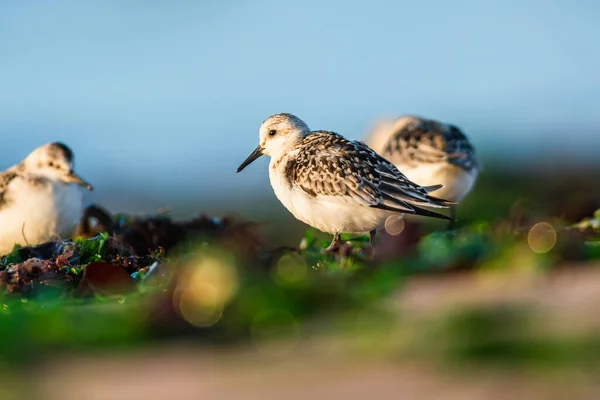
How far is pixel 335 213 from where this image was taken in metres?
9.20

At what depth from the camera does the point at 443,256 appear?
18.9 feet

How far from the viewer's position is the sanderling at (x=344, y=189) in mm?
9172

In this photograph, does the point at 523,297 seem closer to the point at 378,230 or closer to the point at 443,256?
the point at 443,256

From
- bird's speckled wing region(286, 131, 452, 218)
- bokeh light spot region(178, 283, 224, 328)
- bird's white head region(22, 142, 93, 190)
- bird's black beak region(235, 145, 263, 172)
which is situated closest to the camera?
bokeh light spot region(178, 283, 224, 328)

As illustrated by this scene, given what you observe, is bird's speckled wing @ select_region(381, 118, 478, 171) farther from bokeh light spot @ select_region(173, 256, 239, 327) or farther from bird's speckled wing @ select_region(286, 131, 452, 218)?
bokeh light spot @ select_region(173, 256, 239, 327)

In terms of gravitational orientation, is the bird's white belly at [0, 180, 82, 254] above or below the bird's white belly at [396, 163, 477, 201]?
below

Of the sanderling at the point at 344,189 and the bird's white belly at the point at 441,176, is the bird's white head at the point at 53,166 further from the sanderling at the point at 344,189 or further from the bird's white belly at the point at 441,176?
the sanderling at the point at 344,189

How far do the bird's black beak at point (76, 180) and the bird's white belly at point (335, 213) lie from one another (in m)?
5.50

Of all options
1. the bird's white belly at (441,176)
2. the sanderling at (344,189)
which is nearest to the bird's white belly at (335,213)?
the sanderling at (344,189)

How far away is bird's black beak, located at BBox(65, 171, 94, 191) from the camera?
14016mm

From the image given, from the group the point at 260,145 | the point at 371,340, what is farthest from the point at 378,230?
the point at 371,340

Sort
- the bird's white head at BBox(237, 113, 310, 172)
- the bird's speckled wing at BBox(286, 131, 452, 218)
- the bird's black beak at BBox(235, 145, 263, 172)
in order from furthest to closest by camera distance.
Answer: the bird's black beak at BBox(235, 145, 263, 172), the bird's white head at BBox(237, 113, 310, 172), the bird's speckled wing at BBox(286, 131, 452, 218)

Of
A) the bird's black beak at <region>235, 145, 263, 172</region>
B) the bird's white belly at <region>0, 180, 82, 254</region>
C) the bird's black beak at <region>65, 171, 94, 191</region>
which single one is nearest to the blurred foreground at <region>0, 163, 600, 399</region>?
the bird's black beak at <region>235, 145, 263, 172</region>

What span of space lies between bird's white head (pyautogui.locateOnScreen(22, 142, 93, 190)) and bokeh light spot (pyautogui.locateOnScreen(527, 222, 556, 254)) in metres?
9.08
